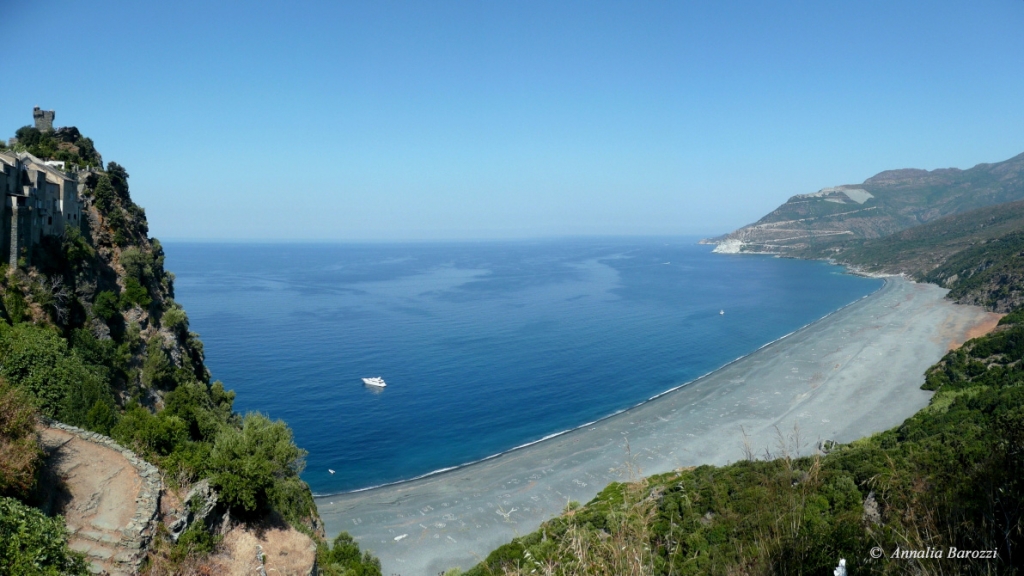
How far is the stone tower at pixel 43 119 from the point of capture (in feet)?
96.1

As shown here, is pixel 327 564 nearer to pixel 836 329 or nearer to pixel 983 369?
pixel 983 369

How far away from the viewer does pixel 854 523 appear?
5.46 meters

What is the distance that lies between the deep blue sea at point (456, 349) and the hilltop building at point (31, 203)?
21311 mm

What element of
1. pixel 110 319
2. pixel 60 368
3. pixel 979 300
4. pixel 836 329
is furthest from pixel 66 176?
pixel 979 300

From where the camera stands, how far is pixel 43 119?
29391 mm

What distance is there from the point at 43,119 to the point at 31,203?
13542 mm

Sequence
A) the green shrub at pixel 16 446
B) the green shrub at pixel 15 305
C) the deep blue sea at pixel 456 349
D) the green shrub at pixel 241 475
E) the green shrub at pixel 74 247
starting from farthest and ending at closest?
the deep blue sea at pixel 456 349, the green shrub at pixel 74 247, the green shrub at pixel 15 305, the green shrub at pixel 241 475, the green shrub at pixel 16 446

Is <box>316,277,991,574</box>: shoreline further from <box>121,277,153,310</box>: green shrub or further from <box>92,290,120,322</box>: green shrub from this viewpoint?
<box>92,290,120,322</box>: green shrub

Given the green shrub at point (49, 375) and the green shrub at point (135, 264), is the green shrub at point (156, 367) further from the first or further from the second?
the green shrub at point (49, 375)

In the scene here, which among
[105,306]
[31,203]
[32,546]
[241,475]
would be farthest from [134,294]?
[32,546]

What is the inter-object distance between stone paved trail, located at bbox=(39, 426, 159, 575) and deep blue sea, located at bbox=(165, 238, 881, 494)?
24.6 m

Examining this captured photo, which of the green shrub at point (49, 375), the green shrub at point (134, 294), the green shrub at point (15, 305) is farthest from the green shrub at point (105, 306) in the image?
the green shrub at point (49, 375)

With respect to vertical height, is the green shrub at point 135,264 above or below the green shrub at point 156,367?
above

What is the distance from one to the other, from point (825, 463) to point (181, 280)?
136097 millimetres
